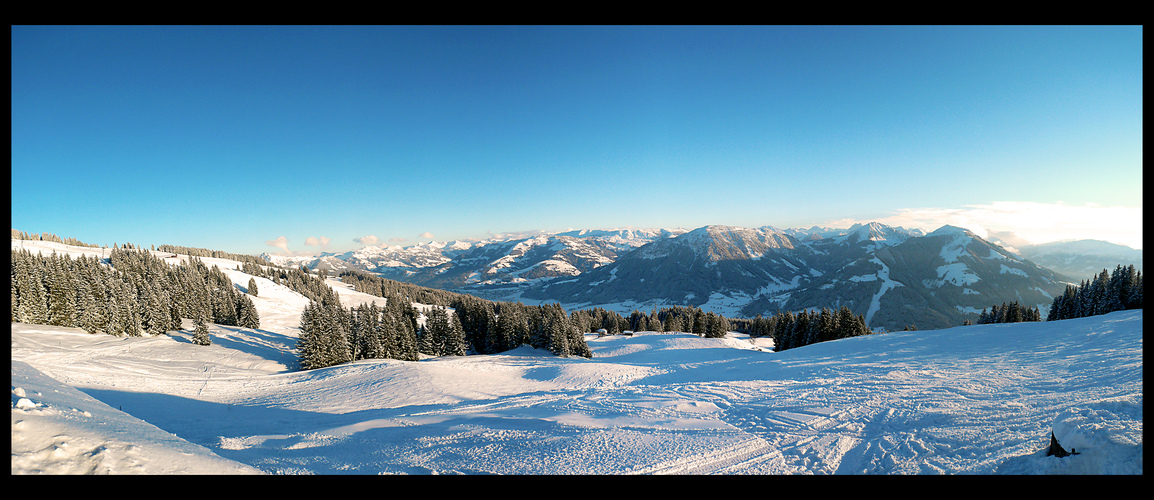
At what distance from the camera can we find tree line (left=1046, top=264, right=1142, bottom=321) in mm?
31812

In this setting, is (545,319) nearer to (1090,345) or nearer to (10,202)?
(1090,345)

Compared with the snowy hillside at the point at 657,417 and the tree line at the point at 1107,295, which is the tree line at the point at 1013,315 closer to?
the tree line at the point at 1107,295

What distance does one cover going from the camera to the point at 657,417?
9234mm

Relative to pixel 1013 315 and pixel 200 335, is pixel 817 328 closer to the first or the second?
pixel 1013 315

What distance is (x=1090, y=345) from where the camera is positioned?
43.3ft

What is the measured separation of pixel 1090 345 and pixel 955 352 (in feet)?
11.7

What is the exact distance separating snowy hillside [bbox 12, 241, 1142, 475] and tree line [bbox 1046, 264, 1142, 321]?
925 inches

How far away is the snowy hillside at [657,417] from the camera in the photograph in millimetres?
4938

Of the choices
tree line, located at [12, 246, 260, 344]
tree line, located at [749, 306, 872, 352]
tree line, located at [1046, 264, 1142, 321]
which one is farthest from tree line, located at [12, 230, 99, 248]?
tree line, located at [1046, 264, 1142, 321]

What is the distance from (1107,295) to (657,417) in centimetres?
5299

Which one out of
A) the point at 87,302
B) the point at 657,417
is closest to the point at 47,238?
the point at 87,302

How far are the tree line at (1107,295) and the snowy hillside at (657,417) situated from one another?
23488 millimetres
